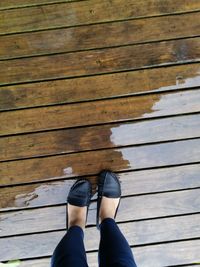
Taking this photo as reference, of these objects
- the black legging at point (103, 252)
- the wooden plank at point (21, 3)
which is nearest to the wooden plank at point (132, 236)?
the black legging at point (103, 252)

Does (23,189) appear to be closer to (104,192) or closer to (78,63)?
(104,192)

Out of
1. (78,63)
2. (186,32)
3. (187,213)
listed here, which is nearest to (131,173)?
(187,213)

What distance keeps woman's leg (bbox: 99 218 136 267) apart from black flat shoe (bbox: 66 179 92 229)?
22cm

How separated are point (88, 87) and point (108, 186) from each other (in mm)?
537

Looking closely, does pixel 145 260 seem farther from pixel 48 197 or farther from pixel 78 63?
pixel 78 63

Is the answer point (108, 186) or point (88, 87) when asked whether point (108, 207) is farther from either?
point (88, 87)

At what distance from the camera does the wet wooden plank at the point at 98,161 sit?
176 centimetres

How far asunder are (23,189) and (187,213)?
2.97 feet

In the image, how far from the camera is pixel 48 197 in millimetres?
1775

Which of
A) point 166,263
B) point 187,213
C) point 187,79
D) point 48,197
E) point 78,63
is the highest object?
point 78,63

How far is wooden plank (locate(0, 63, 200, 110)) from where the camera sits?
68.4 inches

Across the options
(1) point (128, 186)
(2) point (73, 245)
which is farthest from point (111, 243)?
(1) point (128, 186)

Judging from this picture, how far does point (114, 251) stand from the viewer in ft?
4.50

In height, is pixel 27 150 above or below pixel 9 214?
above
